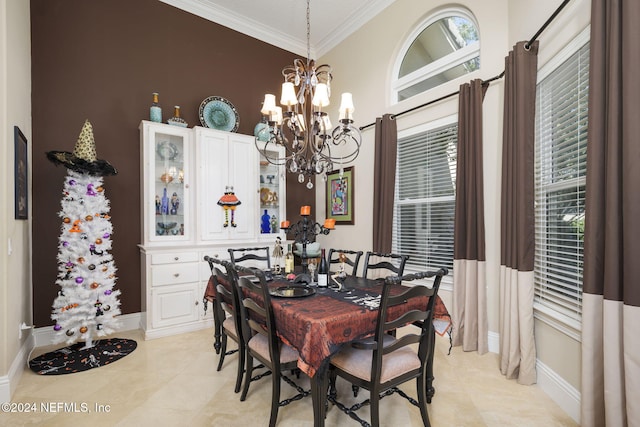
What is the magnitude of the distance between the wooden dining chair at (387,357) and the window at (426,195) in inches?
67.8

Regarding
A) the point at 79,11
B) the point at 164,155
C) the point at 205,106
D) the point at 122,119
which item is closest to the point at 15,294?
the point at 164,155

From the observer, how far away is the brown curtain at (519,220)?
2.39 metres

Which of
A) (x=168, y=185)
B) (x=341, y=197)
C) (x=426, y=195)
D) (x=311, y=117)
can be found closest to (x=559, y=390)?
(x=426, y=195)

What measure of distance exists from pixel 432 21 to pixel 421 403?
3873 mm

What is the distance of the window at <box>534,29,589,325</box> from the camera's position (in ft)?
6.66

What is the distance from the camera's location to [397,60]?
13.0ft

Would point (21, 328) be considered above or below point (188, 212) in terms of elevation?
below

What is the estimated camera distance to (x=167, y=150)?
368 cm

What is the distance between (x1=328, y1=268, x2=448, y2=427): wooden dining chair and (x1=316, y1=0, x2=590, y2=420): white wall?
3.55 ft

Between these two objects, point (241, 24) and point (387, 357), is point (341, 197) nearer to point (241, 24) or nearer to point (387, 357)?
point (241, 24)

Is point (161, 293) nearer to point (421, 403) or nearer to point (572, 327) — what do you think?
point (421, 403)

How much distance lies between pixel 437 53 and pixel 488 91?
0.96 meters

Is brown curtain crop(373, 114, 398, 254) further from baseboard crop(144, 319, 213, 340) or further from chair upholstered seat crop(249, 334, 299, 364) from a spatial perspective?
baseboard crop(144, 319, 213, 340)

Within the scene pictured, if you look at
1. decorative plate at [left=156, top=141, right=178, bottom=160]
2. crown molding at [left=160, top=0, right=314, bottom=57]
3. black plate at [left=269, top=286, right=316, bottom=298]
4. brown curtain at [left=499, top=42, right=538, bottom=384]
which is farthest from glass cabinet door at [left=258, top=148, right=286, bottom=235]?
brown curtain at [left=499, top=42, right=538, bottom=384]
